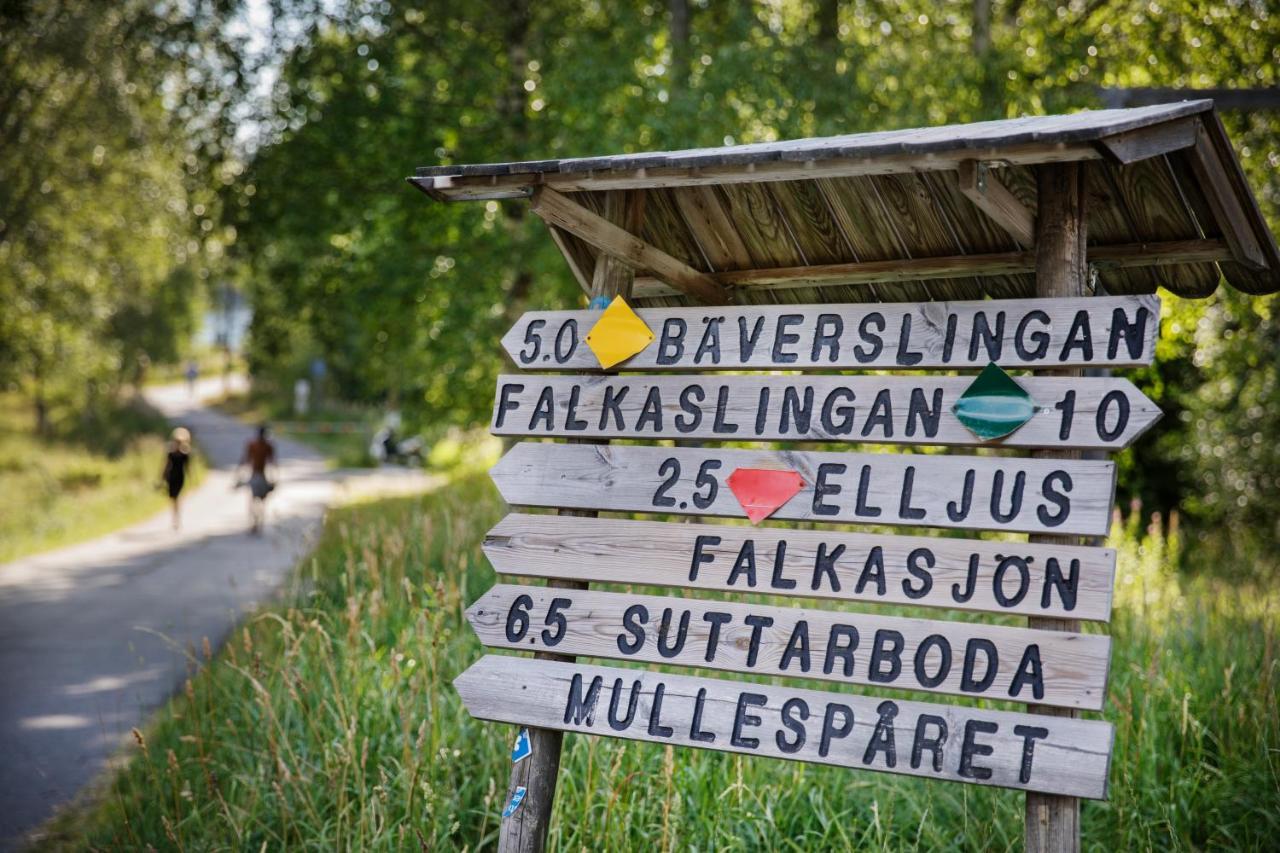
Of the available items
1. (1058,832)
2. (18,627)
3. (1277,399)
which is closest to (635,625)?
(1058,832)

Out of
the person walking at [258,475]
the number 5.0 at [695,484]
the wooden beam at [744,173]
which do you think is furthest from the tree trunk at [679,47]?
the person walking at [258,475]

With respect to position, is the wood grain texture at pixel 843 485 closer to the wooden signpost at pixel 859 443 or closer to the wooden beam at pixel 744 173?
the wooden signpost at pixel 859 443

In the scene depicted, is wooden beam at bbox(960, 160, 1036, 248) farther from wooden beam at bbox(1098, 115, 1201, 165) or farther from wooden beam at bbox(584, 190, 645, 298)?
wooden beam at bbox(584, 190, 645, 298)

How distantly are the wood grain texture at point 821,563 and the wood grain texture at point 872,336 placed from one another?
1.71 ft

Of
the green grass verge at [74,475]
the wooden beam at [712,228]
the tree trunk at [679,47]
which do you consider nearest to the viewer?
the wooden beam at [712,228]

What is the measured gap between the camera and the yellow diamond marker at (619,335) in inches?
134

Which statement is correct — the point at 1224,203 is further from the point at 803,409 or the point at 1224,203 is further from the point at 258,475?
the point at 258,475

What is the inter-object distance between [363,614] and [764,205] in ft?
12.7

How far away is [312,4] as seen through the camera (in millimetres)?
11586

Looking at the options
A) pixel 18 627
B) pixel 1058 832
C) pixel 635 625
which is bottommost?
pixel 18 627

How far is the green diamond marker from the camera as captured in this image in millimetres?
2875

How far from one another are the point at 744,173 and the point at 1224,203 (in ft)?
4.55

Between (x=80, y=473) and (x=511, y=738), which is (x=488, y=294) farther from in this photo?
(x=80, y=473)

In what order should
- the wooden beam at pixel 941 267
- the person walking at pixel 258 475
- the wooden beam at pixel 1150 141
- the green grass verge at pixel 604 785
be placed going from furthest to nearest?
the person walking at pixel 258 475 < the green grass verge at pixel 604 785 < the wooden beam at pixel 941 267 < the wooden beam at pixel 1150 141
